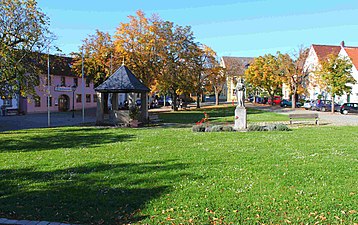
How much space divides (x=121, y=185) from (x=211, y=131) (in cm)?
1193

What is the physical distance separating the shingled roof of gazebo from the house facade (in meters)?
25.2

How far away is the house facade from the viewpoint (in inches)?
1838

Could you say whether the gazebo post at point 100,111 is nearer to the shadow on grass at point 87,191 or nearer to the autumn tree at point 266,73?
the shadow on grass at point 87,191

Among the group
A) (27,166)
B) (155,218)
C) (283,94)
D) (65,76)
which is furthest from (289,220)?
(283,94)

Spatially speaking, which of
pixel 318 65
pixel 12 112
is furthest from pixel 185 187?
pixel 318 65

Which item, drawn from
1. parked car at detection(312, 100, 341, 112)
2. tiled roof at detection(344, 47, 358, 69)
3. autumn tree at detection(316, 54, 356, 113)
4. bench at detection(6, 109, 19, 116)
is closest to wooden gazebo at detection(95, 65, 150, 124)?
bench at detection(6, 109, 19, 116)

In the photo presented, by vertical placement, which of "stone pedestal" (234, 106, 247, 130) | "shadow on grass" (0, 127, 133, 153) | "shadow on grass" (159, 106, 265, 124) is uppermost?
"stone pedestal" (234, 106, 247, 130)

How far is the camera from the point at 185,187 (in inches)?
255

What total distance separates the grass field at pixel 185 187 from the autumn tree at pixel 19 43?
26.7 feet

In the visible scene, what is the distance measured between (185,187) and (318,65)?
45.4 metres

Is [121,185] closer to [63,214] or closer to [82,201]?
[82,201]

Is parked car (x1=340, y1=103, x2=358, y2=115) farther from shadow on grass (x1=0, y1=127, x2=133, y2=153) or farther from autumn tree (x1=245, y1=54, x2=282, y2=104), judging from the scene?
shadow on grass (x1=0, y1=127, x2=133, y2=153)

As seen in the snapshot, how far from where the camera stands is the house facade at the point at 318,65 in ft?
153

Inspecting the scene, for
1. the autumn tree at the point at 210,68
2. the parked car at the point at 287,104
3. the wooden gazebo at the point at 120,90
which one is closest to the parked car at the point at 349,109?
the parked car at the point at 287,104
